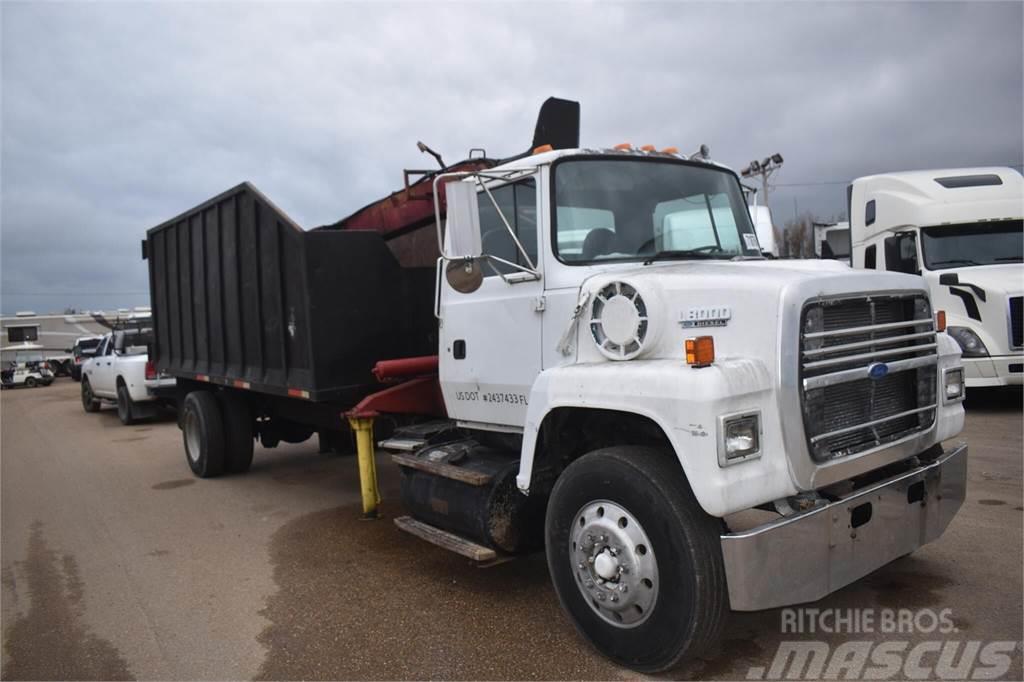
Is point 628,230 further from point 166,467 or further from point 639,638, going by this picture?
point 166,467

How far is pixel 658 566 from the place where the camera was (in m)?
3.16

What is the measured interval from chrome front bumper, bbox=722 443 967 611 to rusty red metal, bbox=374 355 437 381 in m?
3.10

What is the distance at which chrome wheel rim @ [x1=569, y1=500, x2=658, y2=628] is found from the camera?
10.6 ft

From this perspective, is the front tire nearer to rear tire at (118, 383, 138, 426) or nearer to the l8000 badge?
the l8000 badge

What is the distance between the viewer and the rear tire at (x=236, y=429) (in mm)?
8117

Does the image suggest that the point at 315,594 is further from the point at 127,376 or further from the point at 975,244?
the point at 127,376

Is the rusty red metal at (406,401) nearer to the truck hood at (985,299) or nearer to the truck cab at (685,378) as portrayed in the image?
the truck cab at (685,378)

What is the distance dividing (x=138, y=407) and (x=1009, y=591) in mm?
A: 14084

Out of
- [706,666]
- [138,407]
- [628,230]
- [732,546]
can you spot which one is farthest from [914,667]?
[138,407]

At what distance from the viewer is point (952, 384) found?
156 inches

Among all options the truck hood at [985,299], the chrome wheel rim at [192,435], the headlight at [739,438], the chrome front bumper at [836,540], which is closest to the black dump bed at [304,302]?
the chrome wheel rim at [192,435]

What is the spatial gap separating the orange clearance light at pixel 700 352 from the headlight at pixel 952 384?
161cm

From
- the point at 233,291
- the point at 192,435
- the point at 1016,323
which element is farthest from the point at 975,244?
the point at 192,435

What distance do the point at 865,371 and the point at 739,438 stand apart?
787mm
